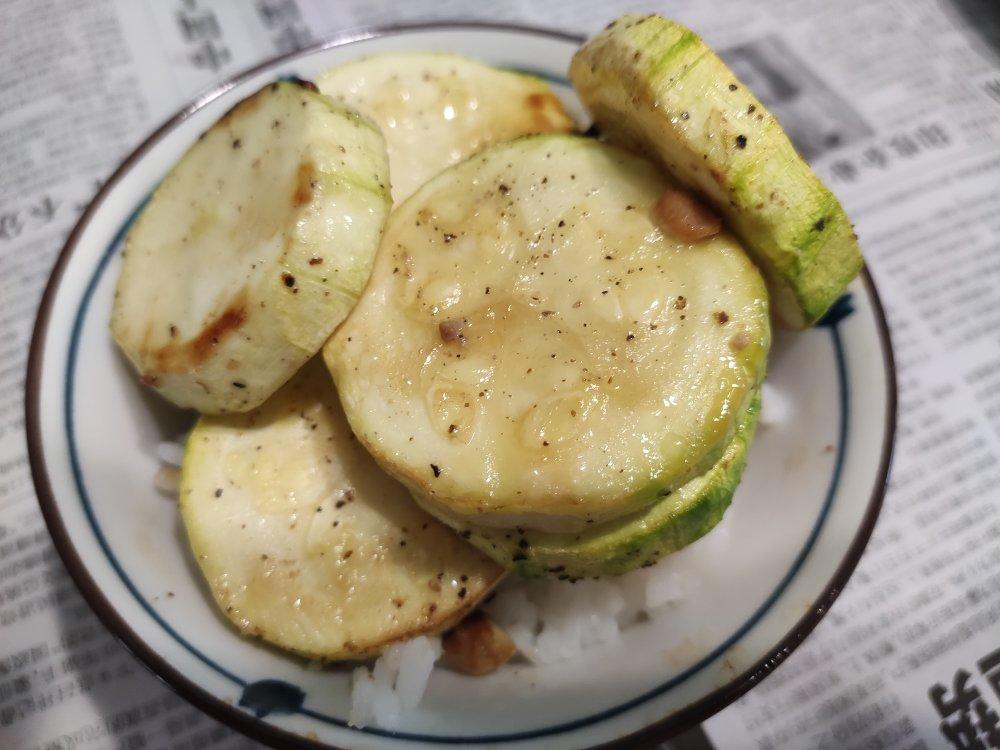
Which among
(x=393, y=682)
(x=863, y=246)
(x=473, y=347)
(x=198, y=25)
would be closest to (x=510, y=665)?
(x=393, y=682)

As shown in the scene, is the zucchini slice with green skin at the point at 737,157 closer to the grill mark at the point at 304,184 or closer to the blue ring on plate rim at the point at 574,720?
the blue ring on plate rim at the point at 574,720

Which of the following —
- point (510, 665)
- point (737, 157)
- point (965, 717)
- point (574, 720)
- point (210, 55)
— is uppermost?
point (737, 157)

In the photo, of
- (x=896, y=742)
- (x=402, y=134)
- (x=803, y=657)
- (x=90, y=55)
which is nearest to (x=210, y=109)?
(x=402, y=134)

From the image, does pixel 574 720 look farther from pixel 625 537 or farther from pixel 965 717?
pixel 965 717

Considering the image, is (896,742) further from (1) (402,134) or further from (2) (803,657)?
(1) (402,134)

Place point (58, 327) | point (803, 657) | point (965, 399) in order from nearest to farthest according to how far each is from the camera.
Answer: point (58, 327)
point (803, 657)
point (965, 399)

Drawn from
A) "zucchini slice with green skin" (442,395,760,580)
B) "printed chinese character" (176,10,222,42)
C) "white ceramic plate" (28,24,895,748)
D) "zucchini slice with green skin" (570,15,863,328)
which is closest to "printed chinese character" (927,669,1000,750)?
"white ceramic plate" (28,24,895,748)

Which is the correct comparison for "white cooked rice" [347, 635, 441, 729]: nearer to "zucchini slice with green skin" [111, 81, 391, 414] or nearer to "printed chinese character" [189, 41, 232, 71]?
"zucchini slice with green skin" [111, 81, 391, 414]
